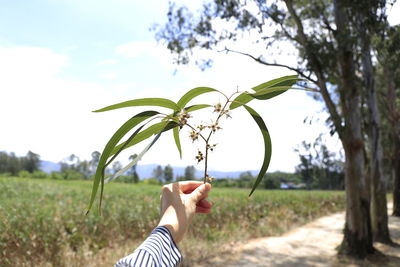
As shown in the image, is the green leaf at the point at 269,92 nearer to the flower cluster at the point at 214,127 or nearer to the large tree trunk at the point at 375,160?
the flower cluster at the point at 214,127

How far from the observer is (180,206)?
1.22 metres

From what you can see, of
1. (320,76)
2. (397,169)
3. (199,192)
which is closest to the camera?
(199,192)

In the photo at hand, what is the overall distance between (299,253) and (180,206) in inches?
302

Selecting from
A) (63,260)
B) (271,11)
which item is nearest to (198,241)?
(63,260)

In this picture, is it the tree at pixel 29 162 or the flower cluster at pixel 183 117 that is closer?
the flower cluster at pixel 183 117

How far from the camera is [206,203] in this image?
4.26 ft

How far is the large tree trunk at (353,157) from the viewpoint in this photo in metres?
7.11

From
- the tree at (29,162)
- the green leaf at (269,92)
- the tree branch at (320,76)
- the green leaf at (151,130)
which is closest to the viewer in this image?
the green leaf at (269,92)

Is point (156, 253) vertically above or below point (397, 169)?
below

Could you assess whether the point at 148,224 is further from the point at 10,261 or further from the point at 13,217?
the point at 10,261

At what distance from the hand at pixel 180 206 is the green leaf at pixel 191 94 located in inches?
10.3

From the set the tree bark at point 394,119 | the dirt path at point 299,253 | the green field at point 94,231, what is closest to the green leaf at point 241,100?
the green field at point 94,231

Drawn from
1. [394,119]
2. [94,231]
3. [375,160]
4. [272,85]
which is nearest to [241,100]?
[272,85]

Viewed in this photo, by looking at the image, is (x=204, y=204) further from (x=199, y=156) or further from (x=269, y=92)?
(x=269, y=92)
